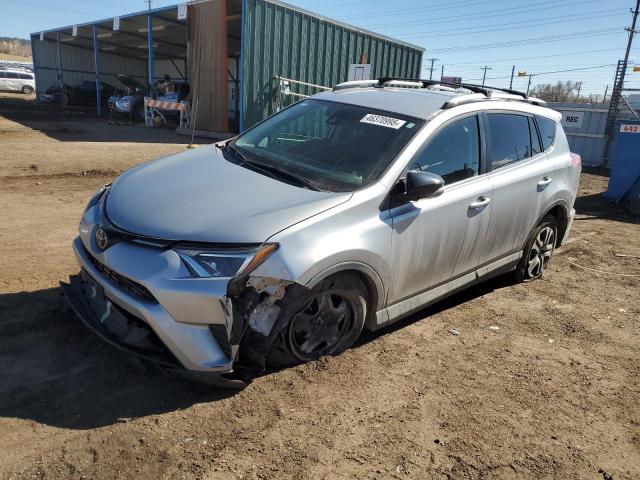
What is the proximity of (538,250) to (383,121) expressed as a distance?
94.4 inches

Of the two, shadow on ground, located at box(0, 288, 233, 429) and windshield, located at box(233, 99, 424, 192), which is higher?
windshield, located at box(233, 99, 424, 192)

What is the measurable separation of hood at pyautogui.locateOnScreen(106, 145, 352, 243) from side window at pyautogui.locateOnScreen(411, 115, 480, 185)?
827mm

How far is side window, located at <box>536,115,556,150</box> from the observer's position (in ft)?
15.4

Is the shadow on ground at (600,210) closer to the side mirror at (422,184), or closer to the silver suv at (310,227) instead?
the silver suv at (310,227)

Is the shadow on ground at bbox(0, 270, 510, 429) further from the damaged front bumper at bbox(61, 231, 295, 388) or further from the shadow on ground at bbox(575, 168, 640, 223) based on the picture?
the shadow on ground at bbox(575, 168, 640, 223)

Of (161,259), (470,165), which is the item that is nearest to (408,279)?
(470,165)

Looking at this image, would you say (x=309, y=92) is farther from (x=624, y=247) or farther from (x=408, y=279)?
(x=408, y=279)

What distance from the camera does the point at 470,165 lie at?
12.5 ft

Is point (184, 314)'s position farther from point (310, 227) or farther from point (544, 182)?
point (544, 182)

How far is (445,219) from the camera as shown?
3.50 metres

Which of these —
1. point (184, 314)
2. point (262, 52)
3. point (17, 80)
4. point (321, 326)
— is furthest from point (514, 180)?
point (17, 80)

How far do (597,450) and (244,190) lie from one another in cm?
251

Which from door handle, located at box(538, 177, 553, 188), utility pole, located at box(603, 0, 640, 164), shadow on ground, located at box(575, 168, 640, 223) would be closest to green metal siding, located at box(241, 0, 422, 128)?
utility pole, located at box(603, 0, 640, 164)

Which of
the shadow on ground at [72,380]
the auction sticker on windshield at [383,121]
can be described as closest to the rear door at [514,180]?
the auction sticker on windshield at [383,121]
